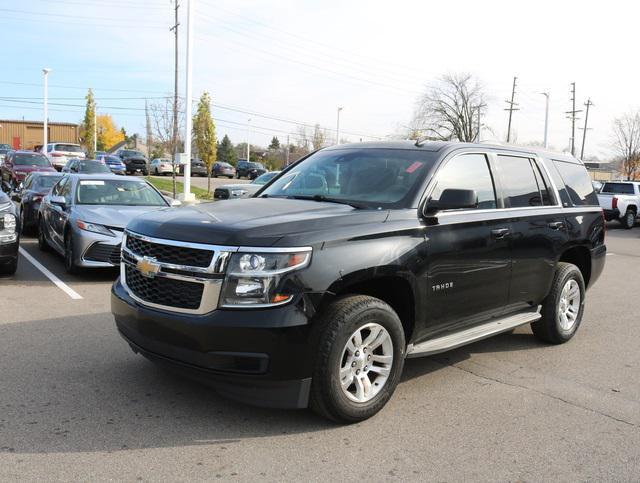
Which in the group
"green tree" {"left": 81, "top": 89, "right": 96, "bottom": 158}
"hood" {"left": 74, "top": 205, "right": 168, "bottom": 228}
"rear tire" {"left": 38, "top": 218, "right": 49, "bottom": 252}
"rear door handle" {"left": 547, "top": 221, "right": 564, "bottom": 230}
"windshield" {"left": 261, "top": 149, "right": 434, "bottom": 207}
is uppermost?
"green tree" {"left": 81, "top": 89, "right": 96, "bottom": 158}

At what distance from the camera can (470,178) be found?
4969 mm

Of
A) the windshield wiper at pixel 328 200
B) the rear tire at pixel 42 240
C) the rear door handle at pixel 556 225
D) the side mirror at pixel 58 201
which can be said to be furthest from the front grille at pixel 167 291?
the rear tire at pixel 42 240

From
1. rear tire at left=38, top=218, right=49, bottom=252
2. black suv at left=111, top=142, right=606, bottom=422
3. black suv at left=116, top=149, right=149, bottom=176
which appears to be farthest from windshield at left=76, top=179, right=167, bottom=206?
black suv at left=116, top=149, right=149, bottom=176

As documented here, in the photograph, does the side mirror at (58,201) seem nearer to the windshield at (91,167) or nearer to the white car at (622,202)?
the windshield at (91,167)

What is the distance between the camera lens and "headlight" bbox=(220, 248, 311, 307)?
356 centimetres

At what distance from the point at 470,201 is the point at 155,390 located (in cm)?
270

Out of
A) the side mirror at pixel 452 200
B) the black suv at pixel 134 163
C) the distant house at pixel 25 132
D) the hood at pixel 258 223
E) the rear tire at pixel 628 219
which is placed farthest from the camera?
the distant house at pixel 25 132

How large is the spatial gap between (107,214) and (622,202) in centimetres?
2082

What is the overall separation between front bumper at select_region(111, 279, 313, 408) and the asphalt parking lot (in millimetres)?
332

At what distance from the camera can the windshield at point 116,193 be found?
9.66 meters

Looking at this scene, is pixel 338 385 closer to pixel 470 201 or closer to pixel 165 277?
pixel 165 277

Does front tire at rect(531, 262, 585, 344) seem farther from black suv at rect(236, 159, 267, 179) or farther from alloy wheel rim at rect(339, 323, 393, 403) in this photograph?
black suv at rect(236, 159, 267, 179)

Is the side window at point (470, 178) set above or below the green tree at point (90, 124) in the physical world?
below

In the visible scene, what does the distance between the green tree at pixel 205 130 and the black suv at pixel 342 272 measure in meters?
24.2
